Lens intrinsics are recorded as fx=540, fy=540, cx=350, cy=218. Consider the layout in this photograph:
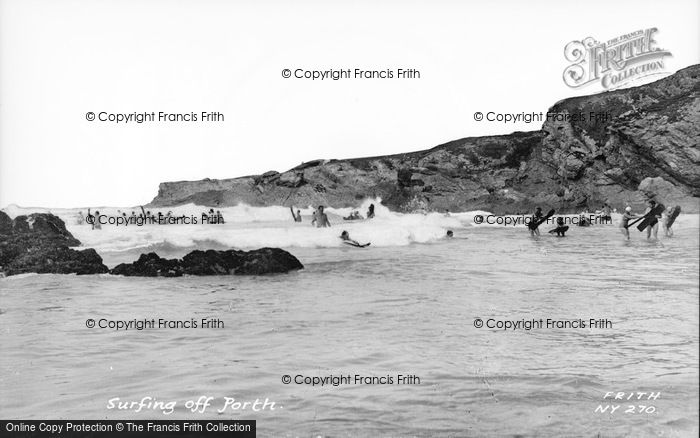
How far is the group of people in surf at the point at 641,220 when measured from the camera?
5173 millimetres

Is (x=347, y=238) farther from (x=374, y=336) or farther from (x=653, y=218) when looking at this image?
(x=653, y=218)

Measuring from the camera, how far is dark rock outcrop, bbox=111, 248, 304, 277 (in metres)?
4.65

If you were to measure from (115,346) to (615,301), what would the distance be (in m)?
3.83

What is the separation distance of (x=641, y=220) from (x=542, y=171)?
4.05 feet

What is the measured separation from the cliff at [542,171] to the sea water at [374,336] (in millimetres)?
287

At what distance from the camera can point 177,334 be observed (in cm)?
400

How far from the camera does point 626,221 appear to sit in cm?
549

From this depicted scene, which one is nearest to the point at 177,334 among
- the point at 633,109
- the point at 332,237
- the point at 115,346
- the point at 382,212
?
the point at 115,346

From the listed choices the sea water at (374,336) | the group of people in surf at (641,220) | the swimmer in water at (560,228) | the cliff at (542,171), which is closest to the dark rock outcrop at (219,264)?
the sea water at (374,336)

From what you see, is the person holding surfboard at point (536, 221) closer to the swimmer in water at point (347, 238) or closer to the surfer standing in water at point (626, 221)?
the surfer standing in water at point (626, 221)

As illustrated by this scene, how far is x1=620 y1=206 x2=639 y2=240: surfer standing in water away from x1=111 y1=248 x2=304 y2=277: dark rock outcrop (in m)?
3.29

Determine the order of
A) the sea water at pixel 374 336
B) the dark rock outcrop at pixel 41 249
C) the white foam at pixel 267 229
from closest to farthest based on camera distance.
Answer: the sea water at pixel 374 336 < the dark rock outcrop at pixel 41 249 < the white foam at pixel 267 229

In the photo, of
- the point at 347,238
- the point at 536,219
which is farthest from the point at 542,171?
the point at 347,238

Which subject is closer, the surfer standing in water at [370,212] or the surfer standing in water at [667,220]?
the surfer standing in water at [667,220]
